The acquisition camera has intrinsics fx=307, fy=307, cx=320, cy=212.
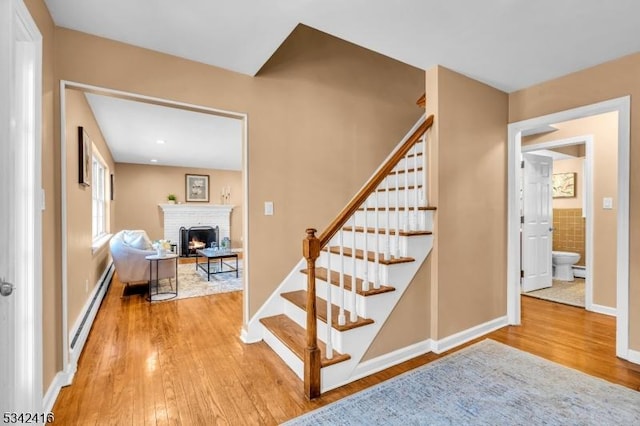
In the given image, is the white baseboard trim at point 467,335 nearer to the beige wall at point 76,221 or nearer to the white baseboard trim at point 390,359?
the white baseboard trim at point 390,359

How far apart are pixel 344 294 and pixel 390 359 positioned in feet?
1.90

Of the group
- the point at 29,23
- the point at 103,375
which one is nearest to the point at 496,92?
the point at 29,23

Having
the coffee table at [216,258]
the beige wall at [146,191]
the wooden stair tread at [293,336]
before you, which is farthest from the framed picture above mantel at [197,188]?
the wooden stair tread at [293,336]

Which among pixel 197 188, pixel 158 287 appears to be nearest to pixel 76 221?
pixel 158 287

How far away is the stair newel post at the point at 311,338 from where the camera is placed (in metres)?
1.87

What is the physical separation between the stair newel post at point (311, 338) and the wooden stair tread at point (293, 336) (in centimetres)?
8

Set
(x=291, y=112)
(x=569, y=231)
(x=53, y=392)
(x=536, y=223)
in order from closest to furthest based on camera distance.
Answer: (x=53, y=392) < (x=291, y=112) < (x=536, y=223) < (x=569, y=231)

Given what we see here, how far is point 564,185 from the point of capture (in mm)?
5430

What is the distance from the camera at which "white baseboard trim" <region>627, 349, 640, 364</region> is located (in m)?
2.29

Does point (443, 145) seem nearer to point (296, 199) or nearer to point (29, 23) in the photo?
point (296, 199)

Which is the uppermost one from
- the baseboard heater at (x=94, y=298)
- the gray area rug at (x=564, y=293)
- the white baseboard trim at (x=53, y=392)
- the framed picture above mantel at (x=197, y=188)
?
the framed picture above mantel at (x=197, y=188)

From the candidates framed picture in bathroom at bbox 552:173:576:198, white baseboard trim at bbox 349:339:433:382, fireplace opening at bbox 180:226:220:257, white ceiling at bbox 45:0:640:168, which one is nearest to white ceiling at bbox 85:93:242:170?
white ceiling at bbox 45:0:640:168

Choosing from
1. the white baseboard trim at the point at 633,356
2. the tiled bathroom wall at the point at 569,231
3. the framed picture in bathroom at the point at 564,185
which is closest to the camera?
the white baseboard trim at the point at 633,356

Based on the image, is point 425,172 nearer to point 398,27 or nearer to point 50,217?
point 398,27
